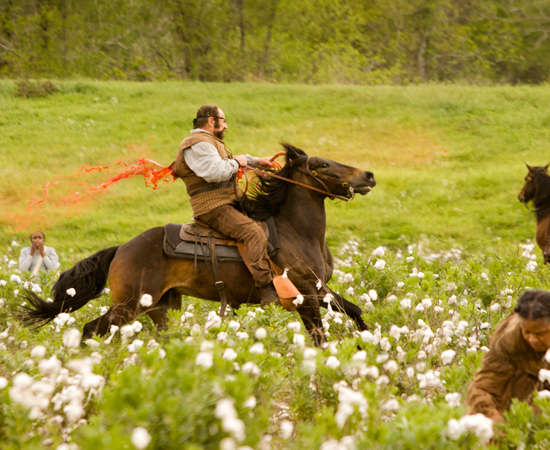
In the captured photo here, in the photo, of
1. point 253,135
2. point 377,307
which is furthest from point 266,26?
point 377,307

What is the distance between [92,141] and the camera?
76.4 feet

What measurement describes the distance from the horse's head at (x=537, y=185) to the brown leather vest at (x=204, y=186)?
19.2 ft

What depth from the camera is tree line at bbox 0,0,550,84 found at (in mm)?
35281

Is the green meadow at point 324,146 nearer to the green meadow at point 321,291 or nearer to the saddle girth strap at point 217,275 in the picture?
the green meadow at point 321,291

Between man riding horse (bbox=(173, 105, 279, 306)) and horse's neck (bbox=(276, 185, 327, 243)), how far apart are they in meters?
0.50

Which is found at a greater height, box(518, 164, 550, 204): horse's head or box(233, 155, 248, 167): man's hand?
box(233, 155, 248, 167): man's hand

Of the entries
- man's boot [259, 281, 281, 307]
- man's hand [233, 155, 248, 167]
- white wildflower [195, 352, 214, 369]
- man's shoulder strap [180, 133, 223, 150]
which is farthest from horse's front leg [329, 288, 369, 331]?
white wildflower [195, 352, 214, 369]

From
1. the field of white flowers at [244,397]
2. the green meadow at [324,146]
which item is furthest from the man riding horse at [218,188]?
the green meadow at [324,146]

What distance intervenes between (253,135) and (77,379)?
20.8 meters

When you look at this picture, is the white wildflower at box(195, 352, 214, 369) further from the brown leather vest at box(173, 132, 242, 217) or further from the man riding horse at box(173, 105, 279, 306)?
the brown leather vest at box(173, 132, 242, 217)

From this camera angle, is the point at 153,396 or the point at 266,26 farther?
the point at 266,26

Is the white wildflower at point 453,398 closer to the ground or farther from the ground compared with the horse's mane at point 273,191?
closer to the ground

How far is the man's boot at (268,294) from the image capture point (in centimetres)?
647

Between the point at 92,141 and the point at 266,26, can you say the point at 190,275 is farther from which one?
the point at 266,26
